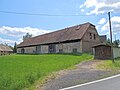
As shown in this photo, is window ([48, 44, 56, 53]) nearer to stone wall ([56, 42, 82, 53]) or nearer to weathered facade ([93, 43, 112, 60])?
stone wall ([56, 42, 82, 53])

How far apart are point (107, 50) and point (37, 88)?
26345 mm

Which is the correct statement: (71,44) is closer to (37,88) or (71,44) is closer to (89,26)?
(89,26)

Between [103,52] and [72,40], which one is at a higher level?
[72,40]

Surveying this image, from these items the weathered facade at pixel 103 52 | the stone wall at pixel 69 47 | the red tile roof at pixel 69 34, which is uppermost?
the red tile roof at pixel 69 34

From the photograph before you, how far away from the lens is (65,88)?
12148mm

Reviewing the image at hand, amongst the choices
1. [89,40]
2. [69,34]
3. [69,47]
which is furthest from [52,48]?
[89,40]

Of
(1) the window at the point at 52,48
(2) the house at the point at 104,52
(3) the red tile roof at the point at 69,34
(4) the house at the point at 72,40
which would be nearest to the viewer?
(2) the house at the point at 104,52

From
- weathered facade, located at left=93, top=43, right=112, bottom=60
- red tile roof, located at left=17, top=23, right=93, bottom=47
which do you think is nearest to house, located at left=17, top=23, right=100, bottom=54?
red tile roof, located at left=17, top=23, right=93, bottom=47

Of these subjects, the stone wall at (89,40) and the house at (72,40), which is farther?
the house at (72,40)

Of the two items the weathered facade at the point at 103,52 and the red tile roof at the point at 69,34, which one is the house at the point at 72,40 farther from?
the weathered facade at the point at 103,52

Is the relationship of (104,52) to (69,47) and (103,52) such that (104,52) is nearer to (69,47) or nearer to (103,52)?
(103,52)

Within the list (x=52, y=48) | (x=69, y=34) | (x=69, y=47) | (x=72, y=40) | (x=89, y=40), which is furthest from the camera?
(x=52, y=48)

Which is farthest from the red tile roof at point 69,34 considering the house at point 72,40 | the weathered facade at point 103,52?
the weathered facade at point 103,52

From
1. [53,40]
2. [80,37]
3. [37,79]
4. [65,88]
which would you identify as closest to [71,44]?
[80,37]
